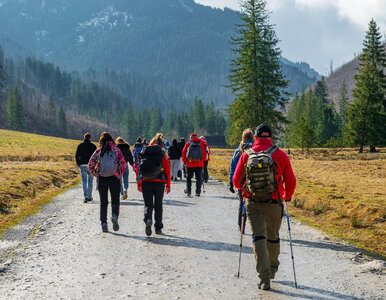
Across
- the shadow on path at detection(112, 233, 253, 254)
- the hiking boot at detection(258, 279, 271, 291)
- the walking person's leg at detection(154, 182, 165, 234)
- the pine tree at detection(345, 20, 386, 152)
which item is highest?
the pine tree at detection(345, 20, 386, 152)

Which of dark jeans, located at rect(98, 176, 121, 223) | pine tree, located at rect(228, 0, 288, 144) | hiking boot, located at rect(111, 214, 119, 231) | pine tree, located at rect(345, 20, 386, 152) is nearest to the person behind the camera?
hiking boot, located at rect(111, 214, 119, 231)

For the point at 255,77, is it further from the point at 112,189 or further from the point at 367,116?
the point at 112,189

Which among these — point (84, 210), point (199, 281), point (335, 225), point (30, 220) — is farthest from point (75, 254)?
point (335, 225)

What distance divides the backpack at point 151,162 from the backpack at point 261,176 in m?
3.65

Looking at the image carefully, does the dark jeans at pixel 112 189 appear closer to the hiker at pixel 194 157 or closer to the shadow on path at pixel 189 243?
the shadow on path at pixel 189 243

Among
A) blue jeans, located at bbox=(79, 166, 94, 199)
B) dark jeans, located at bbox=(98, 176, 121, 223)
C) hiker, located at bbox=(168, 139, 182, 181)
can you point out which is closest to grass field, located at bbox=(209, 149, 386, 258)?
dark jeans, located at bbox=(98, 176, 121, 223)

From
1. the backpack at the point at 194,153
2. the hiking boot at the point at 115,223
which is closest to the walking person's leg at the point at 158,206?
the hiking boot at the point at 115,223

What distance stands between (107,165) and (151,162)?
3.80 feet

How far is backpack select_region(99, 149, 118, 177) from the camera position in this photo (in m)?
9.42

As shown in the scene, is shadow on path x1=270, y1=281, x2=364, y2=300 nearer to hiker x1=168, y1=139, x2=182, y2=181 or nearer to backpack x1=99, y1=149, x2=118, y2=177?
backpack x1=99, y1=149, x2=118, y2=177

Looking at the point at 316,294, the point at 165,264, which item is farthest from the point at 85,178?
the point at 316,294

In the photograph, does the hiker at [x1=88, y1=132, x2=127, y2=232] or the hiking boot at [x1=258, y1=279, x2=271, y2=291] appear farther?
the hiker at [x1=88, y1=132, x2=127, y2=232]

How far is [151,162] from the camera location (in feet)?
29.7

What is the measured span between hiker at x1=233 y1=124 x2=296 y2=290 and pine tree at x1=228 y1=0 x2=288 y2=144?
33807 millimetres
